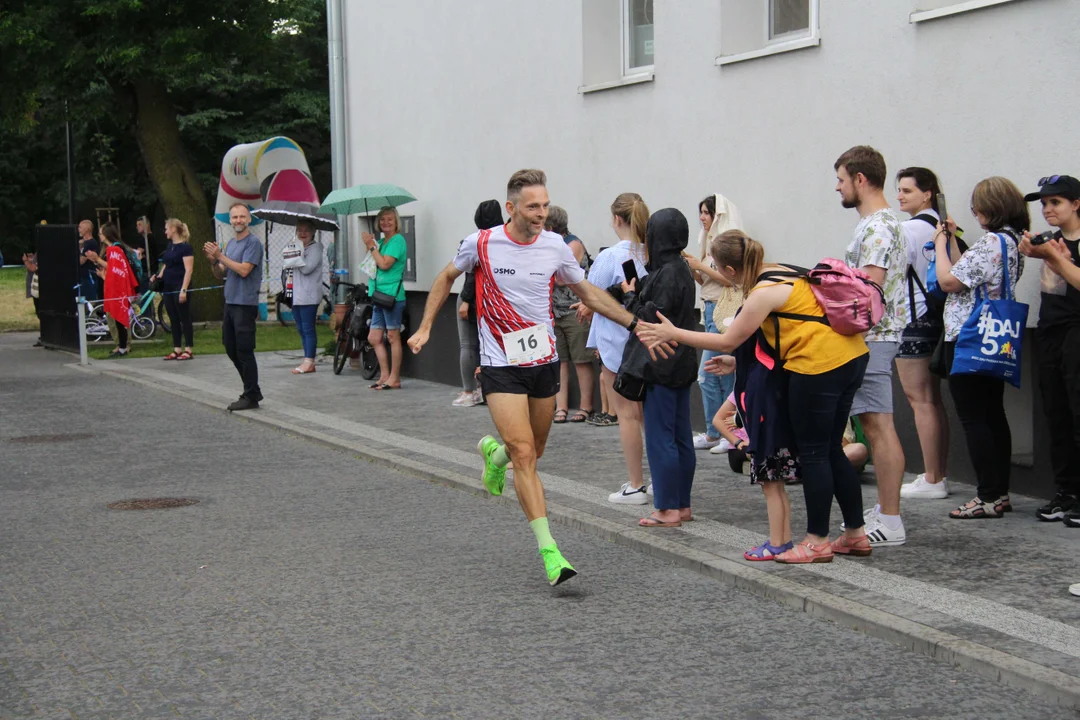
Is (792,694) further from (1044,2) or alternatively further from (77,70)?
(77,70)

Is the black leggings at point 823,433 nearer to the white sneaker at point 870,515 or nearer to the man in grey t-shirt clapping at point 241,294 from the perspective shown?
the white sneaker at point 870,515

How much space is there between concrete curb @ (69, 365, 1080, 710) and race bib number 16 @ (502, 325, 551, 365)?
1.25m

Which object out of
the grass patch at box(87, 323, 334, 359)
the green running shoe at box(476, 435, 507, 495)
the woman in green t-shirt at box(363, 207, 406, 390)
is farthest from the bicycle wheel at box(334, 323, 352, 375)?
the green running shoe at box(476, 435, 507, 495)

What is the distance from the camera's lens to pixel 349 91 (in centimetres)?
1897

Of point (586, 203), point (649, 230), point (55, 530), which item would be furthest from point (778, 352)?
point (586, 203)

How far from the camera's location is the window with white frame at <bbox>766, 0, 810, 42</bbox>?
10797 mm

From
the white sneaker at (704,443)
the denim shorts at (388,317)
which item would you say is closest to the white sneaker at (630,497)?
the white sneaker at (704,443)

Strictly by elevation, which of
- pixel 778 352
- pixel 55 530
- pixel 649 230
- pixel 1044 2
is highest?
pixel 1044 2

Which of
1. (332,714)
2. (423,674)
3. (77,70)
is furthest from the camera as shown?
(77,70)

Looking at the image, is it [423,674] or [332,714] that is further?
[423,674]

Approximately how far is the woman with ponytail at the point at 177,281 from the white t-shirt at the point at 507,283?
13.7 m

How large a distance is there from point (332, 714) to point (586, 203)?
9299 mm

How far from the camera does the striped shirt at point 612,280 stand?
29.1 feet

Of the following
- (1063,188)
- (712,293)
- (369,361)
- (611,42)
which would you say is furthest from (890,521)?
(369,361)
